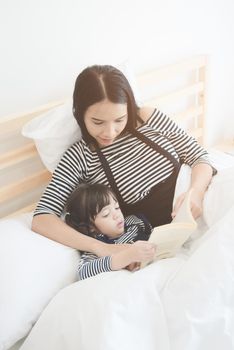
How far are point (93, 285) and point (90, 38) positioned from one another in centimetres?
94

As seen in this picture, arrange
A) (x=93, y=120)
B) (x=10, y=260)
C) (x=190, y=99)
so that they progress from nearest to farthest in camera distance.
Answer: (x=10, y=260) → (x=93, y=120) → (x=190, y=99)

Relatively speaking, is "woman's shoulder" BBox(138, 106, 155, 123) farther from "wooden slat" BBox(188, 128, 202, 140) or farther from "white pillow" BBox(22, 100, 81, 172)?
"wooden slat" BBox(188, 128, 202, 140)

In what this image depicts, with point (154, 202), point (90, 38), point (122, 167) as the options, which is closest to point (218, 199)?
point (154, 202)

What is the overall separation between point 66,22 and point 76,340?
3.37 ft

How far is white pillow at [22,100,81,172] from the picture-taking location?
1.15 meters

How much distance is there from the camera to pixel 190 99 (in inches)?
72.6

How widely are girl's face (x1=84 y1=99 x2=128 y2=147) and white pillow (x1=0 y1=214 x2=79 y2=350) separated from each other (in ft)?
1.16

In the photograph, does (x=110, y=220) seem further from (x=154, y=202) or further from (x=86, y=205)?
(x=154, y=202)

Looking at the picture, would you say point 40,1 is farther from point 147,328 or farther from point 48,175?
point 147,328

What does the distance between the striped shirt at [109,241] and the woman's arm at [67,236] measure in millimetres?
31

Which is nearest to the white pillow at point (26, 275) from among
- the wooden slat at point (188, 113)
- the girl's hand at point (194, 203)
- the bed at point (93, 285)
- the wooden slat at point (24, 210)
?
the bed at point (93, 285)

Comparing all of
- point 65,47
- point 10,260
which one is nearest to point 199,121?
point 65,47

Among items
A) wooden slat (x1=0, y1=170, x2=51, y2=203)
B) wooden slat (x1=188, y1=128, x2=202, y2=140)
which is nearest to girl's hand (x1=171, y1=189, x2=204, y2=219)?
wooden slat (x1=0, y1=170, x2=51, y2=203)

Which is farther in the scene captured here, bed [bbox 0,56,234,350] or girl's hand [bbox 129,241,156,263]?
girl's hand [bbox 129,241,156,263]
